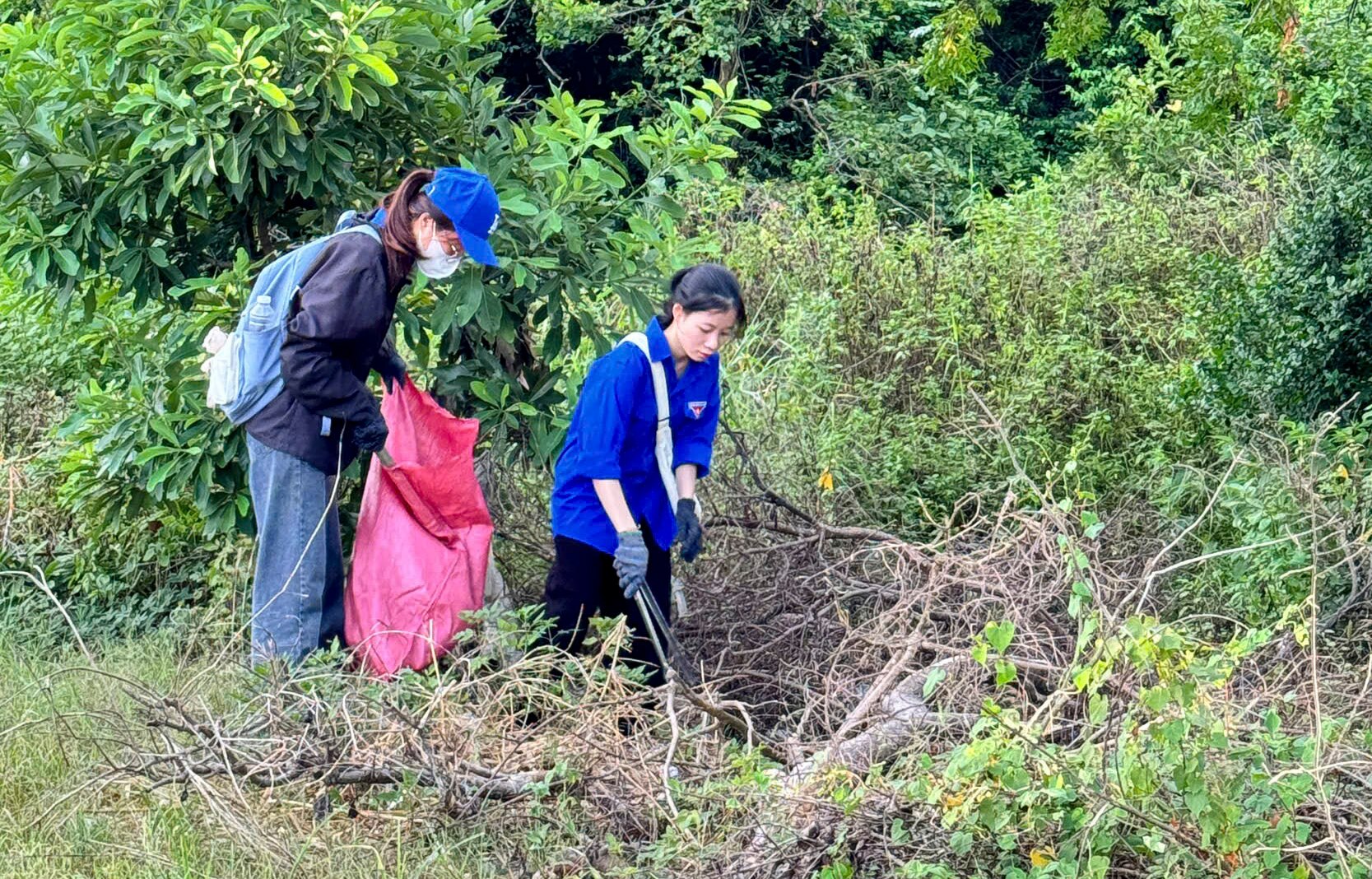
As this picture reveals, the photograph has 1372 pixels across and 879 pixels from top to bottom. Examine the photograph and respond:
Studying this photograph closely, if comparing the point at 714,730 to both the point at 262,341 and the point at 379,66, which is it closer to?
the point at 262,341

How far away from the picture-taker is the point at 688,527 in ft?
15.7

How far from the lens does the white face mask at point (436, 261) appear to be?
439 centimetres

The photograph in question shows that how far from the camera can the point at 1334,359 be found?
551 cm

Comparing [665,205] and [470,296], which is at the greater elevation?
[665,205]

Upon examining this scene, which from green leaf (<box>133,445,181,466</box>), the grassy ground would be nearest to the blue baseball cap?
green leaf (<box>133,445,181,466</box>)

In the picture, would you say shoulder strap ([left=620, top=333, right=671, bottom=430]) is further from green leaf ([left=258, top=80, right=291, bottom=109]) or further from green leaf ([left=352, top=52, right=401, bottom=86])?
green leaf ([left=258, top=80, right=291, bottom=109])

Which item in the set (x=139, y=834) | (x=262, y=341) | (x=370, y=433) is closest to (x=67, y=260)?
(x=262, y=341)

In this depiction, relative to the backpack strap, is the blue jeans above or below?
below

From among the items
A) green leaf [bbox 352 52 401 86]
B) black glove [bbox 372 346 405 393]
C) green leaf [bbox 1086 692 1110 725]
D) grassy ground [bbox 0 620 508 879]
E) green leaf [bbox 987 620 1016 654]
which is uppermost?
green leaf [bbox 352 52 401 86]

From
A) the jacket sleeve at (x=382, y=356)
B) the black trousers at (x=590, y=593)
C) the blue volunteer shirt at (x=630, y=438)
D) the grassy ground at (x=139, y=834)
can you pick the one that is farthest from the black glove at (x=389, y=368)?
the grassy ground at (x=139, y=834)

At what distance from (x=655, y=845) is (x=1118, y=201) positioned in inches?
249

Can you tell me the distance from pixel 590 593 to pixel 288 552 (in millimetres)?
887

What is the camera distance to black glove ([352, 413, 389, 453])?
4492 millimetres

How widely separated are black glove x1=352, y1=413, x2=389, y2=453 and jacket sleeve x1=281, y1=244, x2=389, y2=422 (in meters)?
0.11
